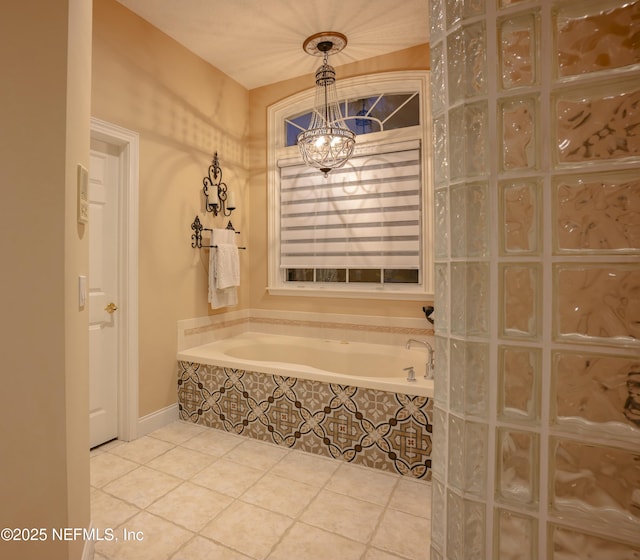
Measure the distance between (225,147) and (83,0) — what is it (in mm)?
2096

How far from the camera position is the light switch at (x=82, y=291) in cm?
123

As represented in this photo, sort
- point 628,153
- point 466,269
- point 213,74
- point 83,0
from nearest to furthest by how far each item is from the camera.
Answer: point 628,153, point 466,269, point 83,0, point 213,74

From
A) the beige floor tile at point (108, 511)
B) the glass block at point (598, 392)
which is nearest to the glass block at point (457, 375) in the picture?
the glass block at point (598, 392)

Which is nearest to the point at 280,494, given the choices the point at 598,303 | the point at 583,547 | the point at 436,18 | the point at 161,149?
the point at 583,547

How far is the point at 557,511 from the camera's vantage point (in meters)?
0.57

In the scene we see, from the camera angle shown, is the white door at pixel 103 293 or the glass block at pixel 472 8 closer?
the glass block at pixel 472 8

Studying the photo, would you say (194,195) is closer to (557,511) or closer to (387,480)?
(387,480)

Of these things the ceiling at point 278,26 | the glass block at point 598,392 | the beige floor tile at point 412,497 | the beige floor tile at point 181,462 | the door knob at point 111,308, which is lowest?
the beige floor tile at point 412,497

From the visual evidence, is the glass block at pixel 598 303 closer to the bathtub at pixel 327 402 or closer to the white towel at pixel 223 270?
the bathtub at pixel 327 402

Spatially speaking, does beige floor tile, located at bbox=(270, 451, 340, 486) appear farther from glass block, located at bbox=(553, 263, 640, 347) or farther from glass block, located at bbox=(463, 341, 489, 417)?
glass block, located at bbox=(553, 263, 640, 347)

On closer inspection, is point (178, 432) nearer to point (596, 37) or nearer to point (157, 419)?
point (157, 419)

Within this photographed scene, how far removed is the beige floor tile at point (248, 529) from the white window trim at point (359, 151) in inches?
74.4

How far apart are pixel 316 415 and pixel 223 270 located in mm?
1475

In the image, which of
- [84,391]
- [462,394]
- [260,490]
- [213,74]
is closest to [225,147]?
[213,74]
